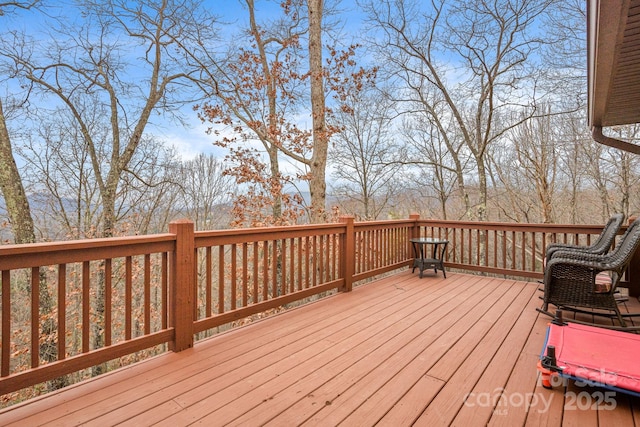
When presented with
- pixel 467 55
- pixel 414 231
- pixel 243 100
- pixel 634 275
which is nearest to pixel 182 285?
pixel 414 231

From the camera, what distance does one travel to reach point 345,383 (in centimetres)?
209

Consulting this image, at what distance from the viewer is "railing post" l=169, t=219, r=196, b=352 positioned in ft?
8.41

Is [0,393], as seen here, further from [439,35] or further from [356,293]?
[439,35]

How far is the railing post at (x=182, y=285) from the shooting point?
256 cm

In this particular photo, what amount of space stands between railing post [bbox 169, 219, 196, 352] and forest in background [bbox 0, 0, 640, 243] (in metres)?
4.66

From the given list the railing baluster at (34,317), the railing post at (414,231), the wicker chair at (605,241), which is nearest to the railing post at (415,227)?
the railing post at (414,231)

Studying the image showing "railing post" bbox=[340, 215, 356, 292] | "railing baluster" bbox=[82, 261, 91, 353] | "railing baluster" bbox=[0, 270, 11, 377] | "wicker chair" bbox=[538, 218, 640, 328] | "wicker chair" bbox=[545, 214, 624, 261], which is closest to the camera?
"railing baluster" bbox=[0, 270, 11, 377]

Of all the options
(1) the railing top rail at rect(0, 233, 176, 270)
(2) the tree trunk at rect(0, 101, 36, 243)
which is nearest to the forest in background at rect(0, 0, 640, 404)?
(2) the tree trunk at rect(0, 101, 36, 243)

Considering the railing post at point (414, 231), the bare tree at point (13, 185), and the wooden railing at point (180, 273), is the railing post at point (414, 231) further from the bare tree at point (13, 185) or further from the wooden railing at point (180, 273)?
the bare tree at point (13, 185)

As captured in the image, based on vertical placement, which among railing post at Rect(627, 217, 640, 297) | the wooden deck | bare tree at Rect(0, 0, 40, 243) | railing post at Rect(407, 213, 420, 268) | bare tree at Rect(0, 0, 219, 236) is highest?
bare tree at Rect(0, 0, 219, 236)

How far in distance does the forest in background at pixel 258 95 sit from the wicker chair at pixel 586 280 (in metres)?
4.59

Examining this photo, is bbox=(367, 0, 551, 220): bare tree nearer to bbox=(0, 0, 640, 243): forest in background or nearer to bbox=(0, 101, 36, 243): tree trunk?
bbox=(0, 0, 640, 243): forest in background

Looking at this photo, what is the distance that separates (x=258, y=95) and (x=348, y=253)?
5936 mm

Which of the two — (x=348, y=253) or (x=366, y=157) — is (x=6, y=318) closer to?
(x=348, y=253)
